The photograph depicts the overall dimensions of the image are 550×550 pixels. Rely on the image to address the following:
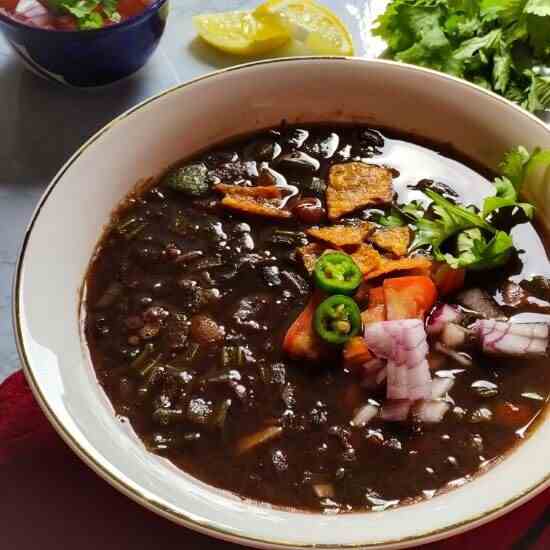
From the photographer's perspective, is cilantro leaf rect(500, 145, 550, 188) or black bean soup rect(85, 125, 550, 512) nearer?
black bean soup rect(85, 125, 550, 512)

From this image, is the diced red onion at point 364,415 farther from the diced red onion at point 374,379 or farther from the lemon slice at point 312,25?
the lemon slice at point 312,25

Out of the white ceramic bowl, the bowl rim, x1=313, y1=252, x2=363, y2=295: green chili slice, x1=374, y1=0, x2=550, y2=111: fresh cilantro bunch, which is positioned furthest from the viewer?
x1=374, y1=0, x2=550, y2=111: fresh cilantro bunch

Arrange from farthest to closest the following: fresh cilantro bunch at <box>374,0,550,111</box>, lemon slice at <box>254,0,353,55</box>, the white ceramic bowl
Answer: lemon slice at <box>254,0,353,55</box> → fresh cilantro bunch at <box>374,0,550,111</box> → the white ceramic bowl

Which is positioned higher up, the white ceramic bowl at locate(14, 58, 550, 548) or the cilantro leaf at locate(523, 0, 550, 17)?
the cilantro leaf at locate(523, 0, 550, 17)

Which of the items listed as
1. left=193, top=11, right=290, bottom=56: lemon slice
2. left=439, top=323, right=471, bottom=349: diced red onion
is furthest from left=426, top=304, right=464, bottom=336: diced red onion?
left=193, top=11, right=290, bottom=56: lemon slice

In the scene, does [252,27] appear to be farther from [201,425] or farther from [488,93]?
[201,425]

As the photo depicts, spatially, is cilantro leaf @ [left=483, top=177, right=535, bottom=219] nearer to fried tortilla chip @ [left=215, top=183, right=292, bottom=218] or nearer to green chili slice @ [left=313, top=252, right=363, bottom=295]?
green chili slice @ [left=313, top=252, right=363, bottom=295]

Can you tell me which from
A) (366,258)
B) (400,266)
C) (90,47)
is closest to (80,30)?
(90,47)
